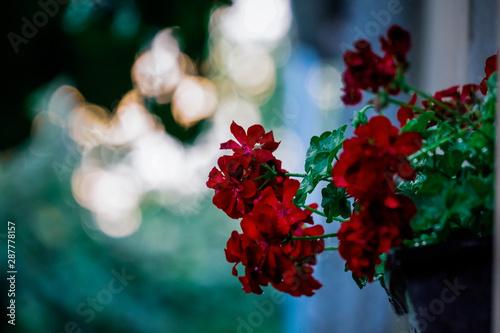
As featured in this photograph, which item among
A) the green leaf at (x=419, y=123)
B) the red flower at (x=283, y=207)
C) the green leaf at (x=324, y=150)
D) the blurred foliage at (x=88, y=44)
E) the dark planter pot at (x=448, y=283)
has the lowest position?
the dark planter pot at (x=448, y=283)

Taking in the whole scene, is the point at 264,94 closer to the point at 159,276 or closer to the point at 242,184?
the point at 159,276

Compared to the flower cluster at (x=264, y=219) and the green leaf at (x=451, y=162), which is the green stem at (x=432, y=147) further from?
the flower cluster at (x=264, y=219)

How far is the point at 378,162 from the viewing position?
0.35 m

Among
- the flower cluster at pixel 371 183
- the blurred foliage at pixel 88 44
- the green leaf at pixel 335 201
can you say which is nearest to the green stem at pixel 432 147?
the flower cluster at pixel 371 183

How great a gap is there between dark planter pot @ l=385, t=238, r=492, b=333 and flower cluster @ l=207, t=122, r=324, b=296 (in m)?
0.12

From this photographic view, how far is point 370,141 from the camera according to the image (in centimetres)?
37

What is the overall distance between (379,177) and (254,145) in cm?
19

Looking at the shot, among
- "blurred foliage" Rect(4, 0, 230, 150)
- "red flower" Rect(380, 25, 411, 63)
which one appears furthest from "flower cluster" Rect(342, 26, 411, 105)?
"blurred foliage" Rect(4, 0, 230, 150)

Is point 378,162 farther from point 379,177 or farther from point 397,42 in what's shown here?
point 397,42

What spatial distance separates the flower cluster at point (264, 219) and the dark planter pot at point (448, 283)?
0.12 m

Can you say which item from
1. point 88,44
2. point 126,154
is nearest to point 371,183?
point 88,44

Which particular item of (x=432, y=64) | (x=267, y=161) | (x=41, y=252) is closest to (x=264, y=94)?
(x=41, y=252)

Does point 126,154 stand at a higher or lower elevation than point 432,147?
higher

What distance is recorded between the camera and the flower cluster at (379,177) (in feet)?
1.16
